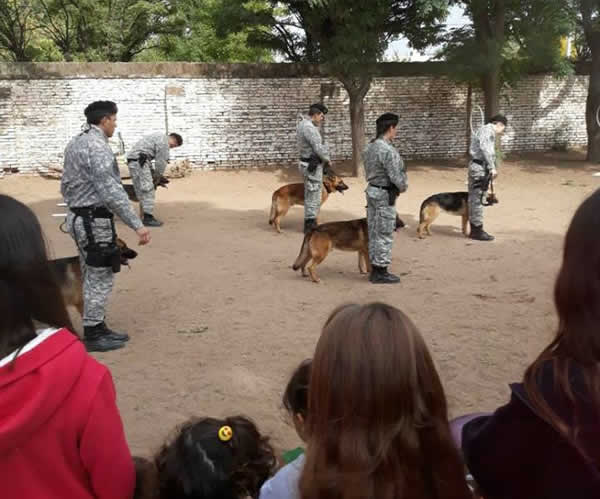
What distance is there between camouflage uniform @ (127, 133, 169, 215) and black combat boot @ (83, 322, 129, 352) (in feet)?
17.5

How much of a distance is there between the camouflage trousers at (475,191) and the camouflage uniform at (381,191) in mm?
2502

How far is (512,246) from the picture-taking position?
9289mm

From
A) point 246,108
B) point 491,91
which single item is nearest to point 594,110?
point 491,91

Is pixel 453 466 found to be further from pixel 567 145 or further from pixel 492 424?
pixel 567 145

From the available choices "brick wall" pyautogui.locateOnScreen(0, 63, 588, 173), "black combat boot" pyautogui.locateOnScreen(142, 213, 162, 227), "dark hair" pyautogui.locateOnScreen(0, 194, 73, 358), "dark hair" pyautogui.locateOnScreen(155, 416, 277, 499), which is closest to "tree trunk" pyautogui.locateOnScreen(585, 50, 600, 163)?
"brick wall" pyautogui.locateOnScreen(0, 63, 588, 173)

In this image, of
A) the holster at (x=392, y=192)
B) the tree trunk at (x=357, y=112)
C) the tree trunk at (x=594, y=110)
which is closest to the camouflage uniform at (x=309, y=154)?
the holster at (x=392, y=192)

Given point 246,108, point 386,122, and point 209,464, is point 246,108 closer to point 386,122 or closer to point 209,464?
point 386,122

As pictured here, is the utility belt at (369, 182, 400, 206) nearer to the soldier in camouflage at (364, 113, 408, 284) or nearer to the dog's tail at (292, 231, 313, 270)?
the soldier in camouflage at (364, 113, 408, 284)

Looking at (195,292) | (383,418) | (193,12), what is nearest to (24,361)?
(383,418)

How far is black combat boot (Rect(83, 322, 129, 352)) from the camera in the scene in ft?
18.5

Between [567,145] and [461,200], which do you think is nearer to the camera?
[461,200]

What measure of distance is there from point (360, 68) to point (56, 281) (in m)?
14.5

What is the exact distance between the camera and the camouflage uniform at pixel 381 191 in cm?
737

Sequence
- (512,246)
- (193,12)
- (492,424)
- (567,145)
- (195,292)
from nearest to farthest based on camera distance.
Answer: (492,424) < (195,292) < (512,246) < (567,145) < (193,12)
